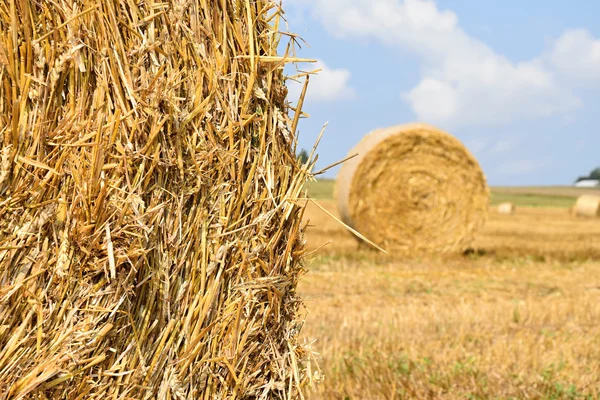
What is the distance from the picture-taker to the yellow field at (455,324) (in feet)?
12.8

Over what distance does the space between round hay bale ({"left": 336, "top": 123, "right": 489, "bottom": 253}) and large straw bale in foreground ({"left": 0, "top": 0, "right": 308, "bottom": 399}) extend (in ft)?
24.6

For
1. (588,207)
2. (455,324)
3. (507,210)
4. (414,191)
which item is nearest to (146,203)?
(455,324)

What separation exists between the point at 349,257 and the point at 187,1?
762cm

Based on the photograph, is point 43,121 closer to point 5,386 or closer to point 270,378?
point 5,386

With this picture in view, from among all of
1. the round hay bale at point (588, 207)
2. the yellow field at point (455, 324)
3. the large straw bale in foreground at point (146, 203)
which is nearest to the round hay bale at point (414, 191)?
the yellow field at point (455, 324)

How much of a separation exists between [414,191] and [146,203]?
8.63 metres

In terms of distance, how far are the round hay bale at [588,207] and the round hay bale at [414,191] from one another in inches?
411

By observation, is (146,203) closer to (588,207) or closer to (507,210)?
(588,207)

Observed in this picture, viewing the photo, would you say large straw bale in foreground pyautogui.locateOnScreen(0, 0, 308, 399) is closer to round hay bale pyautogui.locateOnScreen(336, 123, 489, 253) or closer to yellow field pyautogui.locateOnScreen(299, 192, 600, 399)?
yellow field pyautogui.locateOnScreen(299, 192, 600, 399)

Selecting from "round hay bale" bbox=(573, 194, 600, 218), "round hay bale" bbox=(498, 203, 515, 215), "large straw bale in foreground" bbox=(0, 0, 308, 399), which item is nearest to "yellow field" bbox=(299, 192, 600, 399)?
"large straw bale in foreground" bbox=(0, 0, 308, 399)

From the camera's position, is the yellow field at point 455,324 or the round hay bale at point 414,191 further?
the round hay bale at point 414,191

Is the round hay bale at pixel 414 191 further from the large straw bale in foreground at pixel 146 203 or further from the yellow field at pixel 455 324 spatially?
the large straw bale in foreground at pixel 146 203

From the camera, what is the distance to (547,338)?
198 inches

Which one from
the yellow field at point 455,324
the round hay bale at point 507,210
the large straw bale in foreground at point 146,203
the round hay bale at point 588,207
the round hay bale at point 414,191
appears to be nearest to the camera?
the large straw bale in foreground at point 146,203
